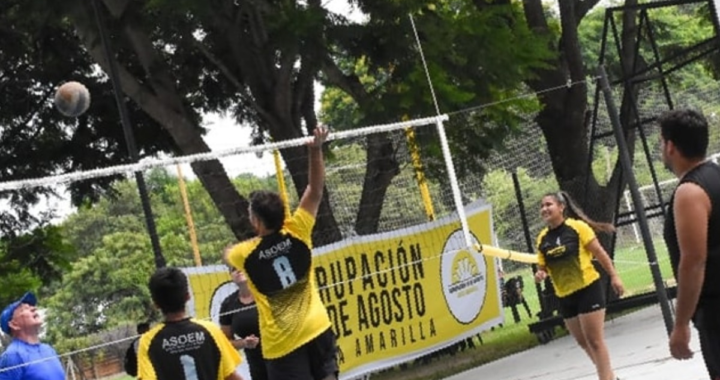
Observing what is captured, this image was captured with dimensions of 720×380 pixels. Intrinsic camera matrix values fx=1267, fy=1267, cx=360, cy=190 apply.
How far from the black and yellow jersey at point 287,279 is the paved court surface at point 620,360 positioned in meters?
4.27

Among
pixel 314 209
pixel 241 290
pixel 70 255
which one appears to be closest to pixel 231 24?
pixel 70 255

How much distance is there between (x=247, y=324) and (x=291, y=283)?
190 cm

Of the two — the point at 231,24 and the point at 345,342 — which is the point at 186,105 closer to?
the point at 231,24

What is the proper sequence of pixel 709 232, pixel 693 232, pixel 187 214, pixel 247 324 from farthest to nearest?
pixel 187 214, pixel 247 324, pixel 709 232, pixel 693 232

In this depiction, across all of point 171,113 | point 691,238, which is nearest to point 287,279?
point 691,238

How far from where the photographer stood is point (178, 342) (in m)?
6.00

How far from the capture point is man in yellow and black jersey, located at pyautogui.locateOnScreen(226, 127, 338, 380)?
7.38 metres

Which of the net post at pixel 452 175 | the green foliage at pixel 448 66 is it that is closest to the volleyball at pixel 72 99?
the net post at pixel 452 175

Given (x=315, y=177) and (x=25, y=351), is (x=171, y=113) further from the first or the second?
(x=315, y=177)

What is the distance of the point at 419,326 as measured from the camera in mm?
15375

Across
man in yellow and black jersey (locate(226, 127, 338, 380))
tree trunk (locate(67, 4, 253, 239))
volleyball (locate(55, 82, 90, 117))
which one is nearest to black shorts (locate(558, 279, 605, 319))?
man in yellow and black jersey (locate(226, 127, 338, 380))

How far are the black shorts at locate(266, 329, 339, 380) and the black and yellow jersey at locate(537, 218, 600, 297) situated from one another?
4.07 metres

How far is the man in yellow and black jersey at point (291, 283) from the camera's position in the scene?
7.38 meters

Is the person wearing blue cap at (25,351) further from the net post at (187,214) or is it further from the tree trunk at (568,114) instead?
the tree trunk at (568,114)
